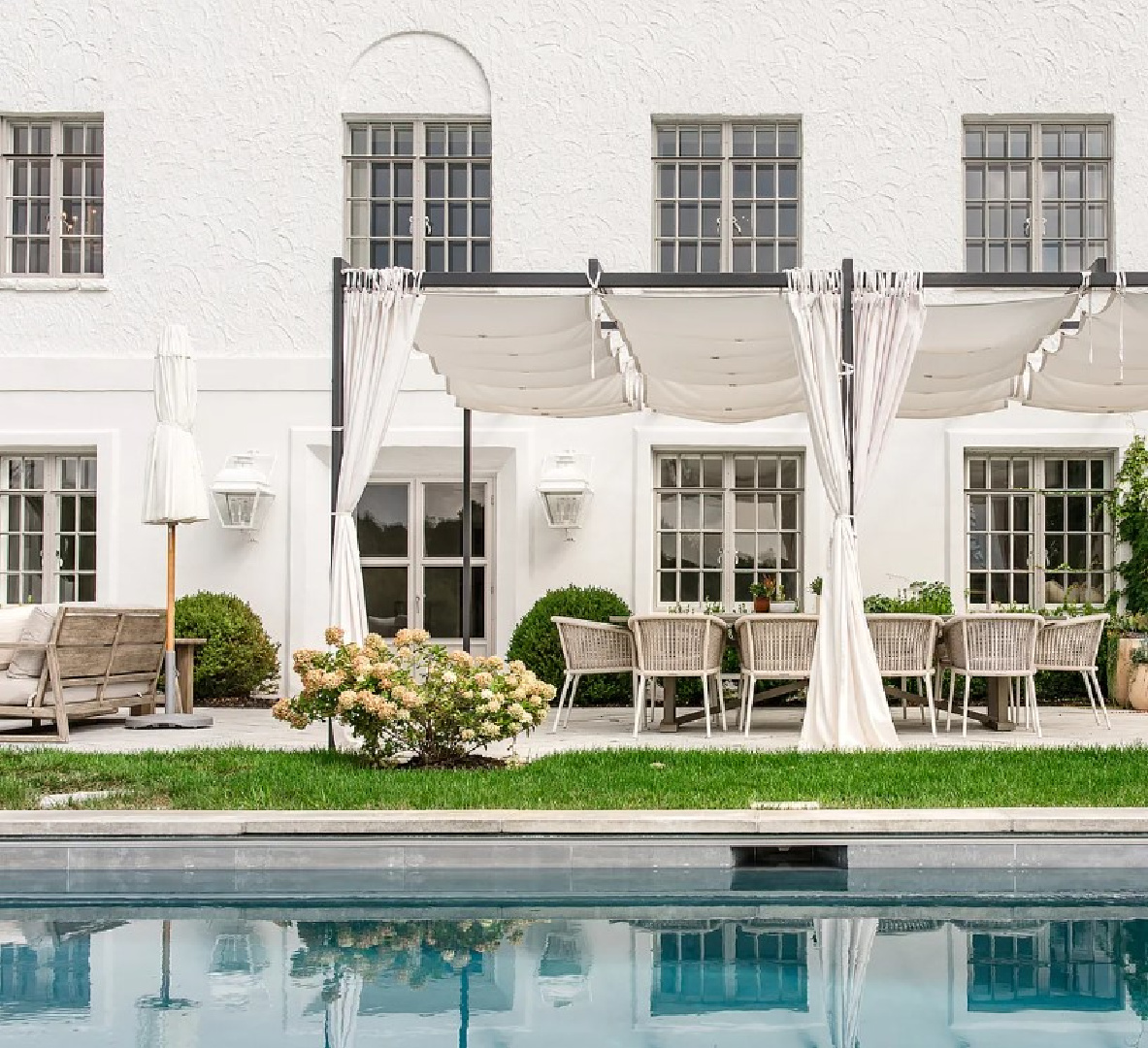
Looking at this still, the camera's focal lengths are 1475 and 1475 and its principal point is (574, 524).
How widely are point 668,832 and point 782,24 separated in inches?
378

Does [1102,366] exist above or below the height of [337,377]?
above

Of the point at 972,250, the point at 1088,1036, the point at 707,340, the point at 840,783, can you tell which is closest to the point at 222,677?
the point at 707,340

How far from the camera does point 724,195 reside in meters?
13.6

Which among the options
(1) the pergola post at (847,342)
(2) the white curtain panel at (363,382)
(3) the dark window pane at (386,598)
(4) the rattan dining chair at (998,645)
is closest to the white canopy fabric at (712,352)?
(1) the pergola post at (847,342)

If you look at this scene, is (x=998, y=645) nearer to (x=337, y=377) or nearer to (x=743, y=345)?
(x=743, y=345)

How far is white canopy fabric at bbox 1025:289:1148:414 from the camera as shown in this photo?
29.6 ft

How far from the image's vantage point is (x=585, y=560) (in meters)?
13.3

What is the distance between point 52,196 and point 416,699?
27.8 feet

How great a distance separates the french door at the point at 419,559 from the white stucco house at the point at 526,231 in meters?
0.03

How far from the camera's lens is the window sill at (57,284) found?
13.5 meters

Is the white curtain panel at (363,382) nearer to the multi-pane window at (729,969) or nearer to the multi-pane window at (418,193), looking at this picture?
the multi-pane window at (729,969)

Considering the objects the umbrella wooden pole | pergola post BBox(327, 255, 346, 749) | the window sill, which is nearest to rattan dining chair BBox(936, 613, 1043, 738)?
pergola post BBox(327, 255, 346, 749)

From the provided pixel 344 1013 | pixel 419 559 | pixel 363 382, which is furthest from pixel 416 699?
pixel 419 559

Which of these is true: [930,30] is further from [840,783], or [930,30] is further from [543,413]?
[840,783]
